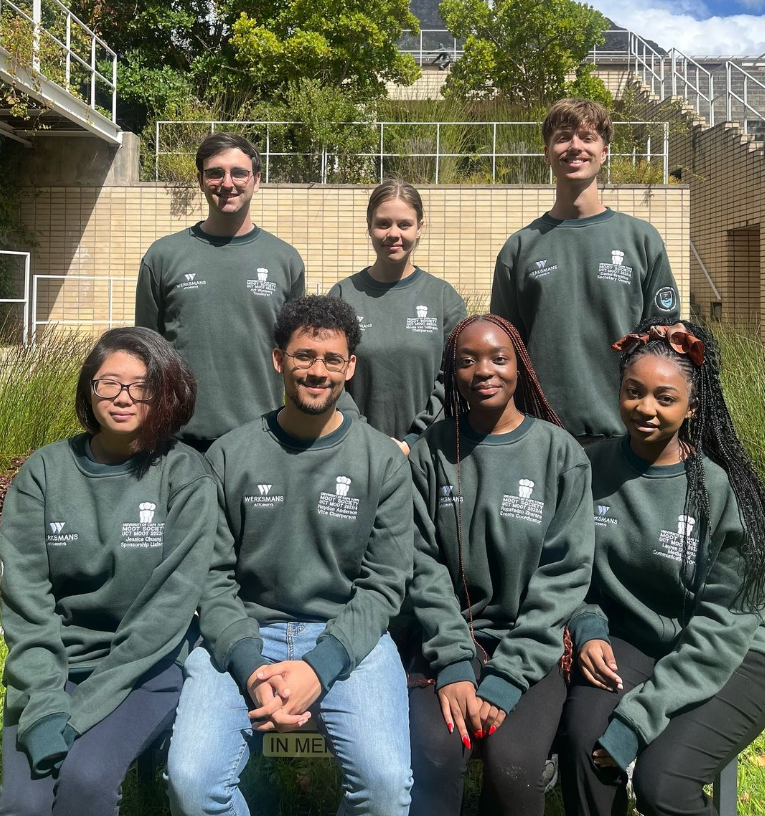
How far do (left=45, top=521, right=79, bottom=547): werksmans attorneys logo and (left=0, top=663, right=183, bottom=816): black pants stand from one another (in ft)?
1.67

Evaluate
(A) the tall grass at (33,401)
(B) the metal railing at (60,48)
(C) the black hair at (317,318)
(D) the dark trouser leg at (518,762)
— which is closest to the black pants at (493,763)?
(D) the dark trouser leg at (518,762)

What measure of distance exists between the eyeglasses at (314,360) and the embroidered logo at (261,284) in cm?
82

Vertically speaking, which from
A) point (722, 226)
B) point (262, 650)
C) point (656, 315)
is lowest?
point (262, 650)

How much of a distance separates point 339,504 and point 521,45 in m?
16.8

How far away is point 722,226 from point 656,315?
15291mm

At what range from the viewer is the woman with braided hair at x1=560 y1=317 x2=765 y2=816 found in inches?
93.5

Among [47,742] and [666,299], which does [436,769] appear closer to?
[47,742]

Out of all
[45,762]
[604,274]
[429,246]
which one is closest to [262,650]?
[45,762]

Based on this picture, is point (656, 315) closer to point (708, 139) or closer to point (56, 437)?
point (56, 437)

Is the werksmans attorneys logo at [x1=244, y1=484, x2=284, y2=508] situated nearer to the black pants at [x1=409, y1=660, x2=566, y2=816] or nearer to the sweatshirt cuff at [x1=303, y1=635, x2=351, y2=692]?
the sweatshirt cuff at [x1=303, y1=635, x2=351, y2=692]

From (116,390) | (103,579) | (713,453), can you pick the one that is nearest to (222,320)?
(116,390)

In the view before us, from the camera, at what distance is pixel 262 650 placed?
2609 millimetres

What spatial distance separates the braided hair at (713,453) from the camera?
259 centimetres

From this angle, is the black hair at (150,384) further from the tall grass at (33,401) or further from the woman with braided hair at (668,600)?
the tall grass at (33,401)
